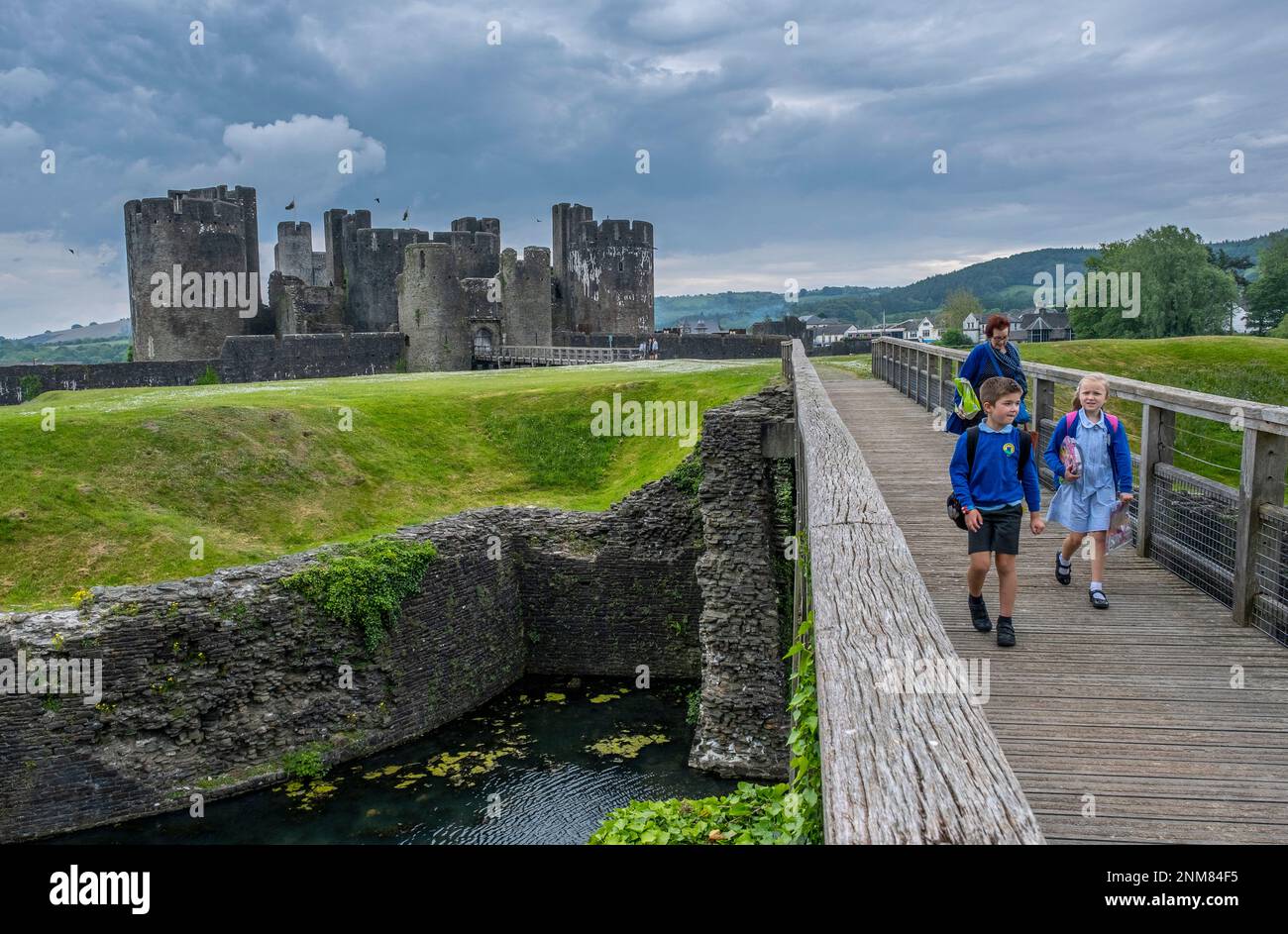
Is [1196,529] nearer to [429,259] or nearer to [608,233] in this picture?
[429,259]

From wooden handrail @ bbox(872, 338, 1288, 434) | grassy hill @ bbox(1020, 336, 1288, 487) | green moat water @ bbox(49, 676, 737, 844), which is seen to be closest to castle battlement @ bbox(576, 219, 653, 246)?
grassy hill @ bbox(1020, 336, 1288, 487)

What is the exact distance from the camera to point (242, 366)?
151 ft

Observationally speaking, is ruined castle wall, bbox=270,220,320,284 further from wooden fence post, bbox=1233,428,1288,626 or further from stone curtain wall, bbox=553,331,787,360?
wooden fence post, bbox=1233,428,1288,626

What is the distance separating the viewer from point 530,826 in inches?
651

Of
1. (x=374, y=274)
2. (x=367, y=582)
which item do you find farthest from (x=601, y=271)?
(x=367, y=582)

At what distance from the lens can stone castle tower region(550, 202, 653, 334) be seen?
70.0 metres

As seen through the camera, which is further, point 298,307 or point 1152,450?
point 298,307

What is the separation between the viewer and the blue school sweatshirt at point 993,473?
696cm

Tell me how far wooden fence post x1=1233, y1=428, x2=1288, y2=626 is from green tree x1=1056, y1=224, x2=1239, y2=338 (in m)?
72.4

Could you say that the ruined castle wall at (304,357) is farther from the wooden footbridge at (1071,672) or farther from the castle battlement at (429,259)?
the wooden footbridge at (1071,672)

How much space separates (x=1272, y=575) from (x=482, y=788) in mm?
14252
